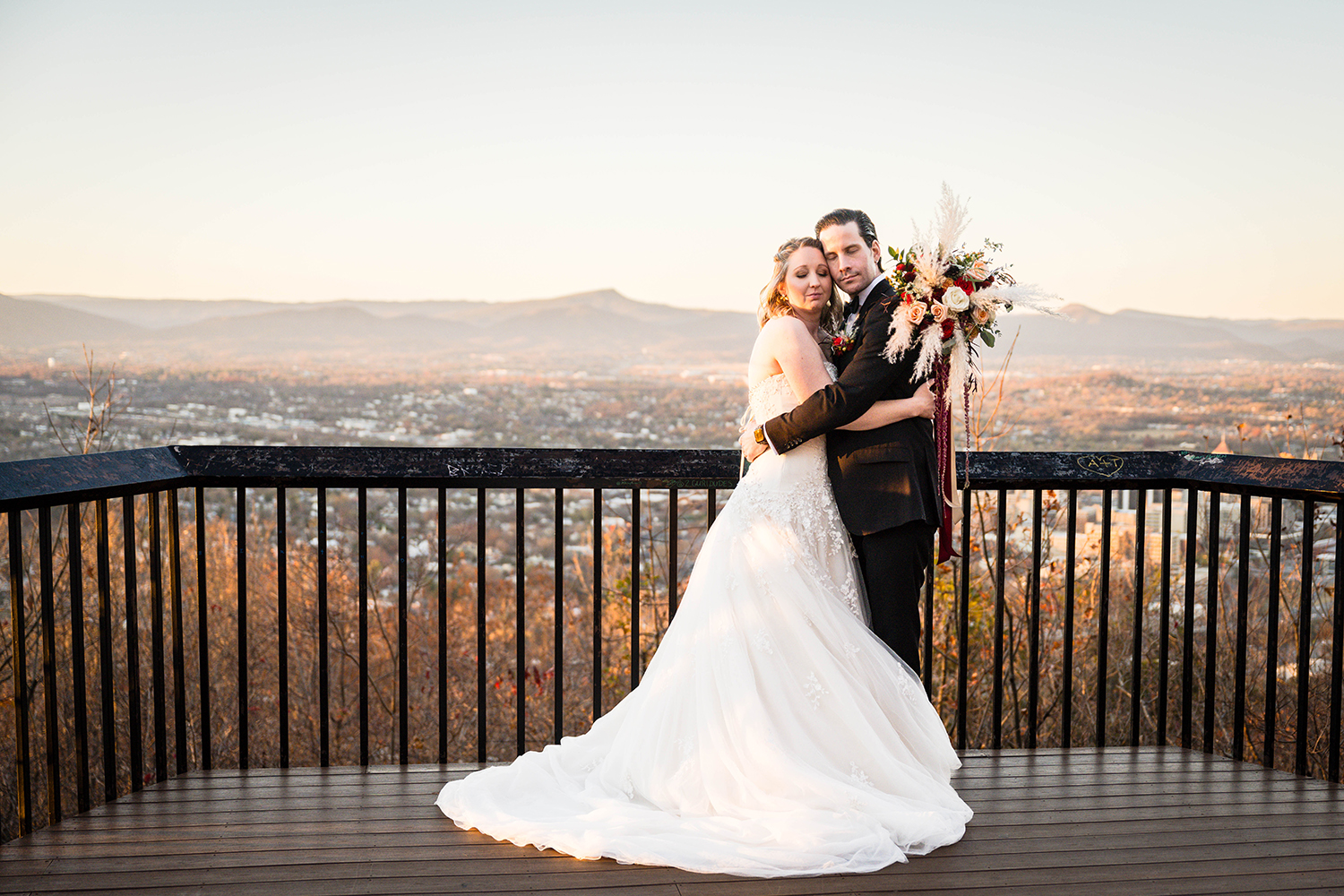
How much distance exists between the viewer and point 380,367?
15578mm

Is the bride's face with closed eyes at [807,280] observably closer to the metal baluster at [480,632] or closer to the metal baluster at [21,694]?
the metal baluster at [480,632]

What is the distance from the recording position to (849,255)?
248 centimetres

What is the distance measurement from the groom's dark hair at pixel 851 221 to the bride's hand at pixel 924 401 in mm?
446

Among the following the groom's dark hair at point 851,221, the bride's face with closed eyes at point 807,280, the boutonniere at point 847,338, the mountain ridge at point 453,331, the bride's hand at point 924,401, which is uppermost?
the mountain ridge at point 453,331

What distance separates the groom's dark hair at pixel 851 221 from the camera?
97.7 inches

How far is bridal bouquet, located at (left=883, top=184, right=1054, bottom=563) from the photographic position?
2.30 metres

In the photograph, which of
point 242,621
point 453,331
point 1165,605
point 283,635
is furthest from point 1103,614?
point 453,331

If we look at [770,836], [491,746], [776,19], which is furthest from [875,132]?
[770,836]

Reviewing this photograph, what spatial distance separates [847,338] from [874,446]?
0.32m

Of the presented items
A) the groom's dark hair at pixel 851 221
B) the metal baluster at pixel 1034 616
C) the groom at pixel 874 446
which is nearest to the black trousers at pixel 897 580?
the groom at pixel 874 446

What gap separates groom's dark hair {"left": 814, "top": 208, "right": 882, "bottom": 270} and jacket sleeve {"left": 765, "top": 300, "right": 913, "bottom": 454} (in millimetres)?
255

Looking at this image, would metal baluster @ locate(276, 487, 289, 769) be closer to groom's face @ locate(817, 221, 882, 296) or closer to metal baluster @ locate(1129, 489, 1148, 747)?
groom's face @ locate(817, 221, 882, 296)

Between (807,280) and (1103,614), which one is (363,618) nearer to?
(807,280)

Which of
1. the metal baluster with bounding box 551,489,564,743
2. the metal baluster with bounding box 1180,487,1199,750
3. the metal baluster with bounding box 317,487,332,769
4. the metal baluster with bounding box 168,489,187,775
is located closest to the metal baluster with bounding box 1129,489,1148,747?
the metal baluster with bounding box 1180,487,1199,750
